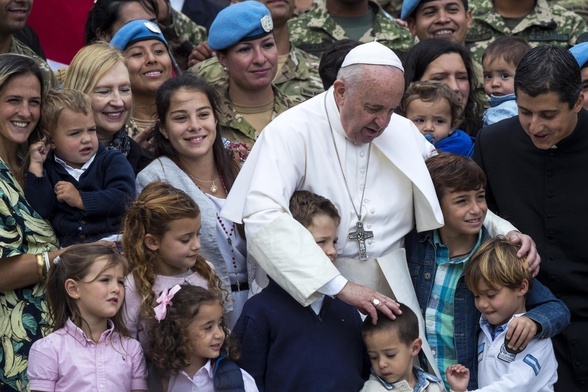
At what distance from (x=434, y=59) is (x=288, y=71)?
113 cm

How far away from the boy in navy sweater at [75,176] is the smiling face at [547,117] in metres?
1.98

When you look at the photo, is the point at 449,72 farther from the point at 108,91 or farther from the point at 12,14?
the point at 12,14

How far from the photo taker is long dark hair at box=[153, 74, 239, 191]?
6391 millimetres

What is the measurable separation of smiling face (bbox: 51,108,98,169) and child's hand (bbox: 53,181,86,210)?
204mm

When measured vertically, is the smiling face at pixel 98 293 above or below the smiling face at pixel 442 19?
below

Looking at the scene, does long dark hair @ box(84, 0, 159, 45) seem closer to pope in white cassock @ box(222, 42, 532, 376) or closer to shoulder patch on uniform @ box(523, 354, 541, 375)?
pope in white cassock @ box(222, 42, 532, 376)

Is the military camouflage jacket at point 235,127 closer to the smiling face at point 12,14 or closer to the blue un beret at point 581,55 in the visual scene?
the smiling face at point 12,14

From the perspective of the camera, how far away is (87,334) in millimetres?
5469

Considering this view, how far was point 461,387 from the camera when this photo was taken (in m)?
5.63

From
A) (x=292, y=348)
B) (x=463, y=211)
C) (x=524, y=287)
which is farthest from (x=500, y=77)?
(x=292, y=348)

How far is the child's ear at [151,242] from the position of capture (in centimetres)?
571

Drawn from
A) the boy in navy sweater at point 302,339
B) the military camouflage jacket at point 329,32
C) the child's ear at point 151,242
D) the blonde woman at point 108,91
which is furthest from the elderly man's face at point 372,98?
the military camouflage jacket at point 329,32

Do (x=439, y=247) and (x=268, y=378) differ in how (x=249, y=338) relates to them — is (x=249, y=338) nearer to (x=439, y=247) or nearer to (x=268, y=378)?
(x=268, y=378)

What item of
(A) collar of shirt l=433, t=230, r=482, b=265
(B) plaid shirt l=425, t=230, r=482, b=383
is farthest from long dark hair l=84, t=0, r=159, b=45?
(B) plaid shirt l=425, t=230, r=482, b=383
